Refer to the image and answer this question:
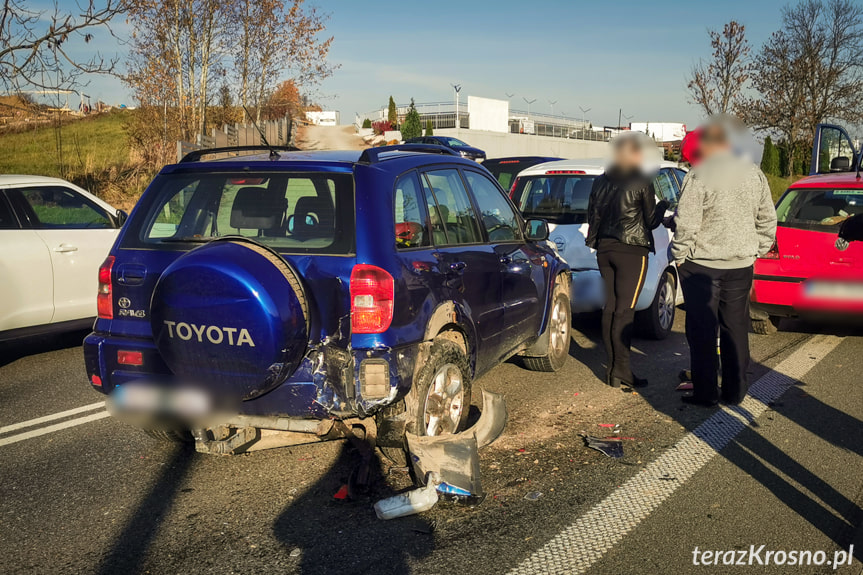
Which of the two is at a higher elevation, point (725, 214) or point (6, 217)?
point (725, 214)

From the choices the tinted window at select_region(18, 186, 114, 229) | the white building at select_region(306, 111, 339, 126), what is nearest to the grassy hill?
the tinted window at select_region(18, 186, 114, 229)

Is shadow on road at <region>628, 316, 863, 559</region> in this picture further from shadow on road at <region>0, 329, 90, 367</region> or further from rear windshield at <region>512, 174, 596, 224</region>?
shadow on road at <region>0, 329, 90, 367</region>

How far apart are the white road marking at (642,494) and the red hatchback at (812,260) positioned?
4.56 ft

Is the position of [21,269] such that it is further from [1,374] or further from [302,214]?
[302,214]

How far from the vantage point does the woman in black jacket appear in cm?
597

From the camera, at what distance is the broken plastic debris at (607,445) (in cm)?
465

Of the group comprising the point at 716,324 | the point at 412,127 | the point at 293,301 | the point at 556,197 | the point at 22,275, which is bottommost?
the point at 716,324

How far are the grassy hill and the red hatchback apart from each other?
14222 millimetres

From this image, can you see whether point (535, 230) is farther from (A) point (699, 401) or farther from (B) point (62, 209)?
(B) point (62, 209)

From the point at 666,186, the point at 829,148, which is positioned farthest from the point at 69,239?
the point at 829,148

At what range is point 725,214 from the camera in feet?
17.6

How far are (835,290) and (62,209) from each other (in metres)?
7.42

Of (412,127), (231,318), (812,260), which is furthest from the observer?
(412,127)

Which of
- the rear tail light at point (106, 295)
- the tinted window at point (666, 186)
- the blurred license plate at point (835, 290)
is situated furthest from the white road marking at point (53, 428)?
the blurred license plate at point (835, 290)
